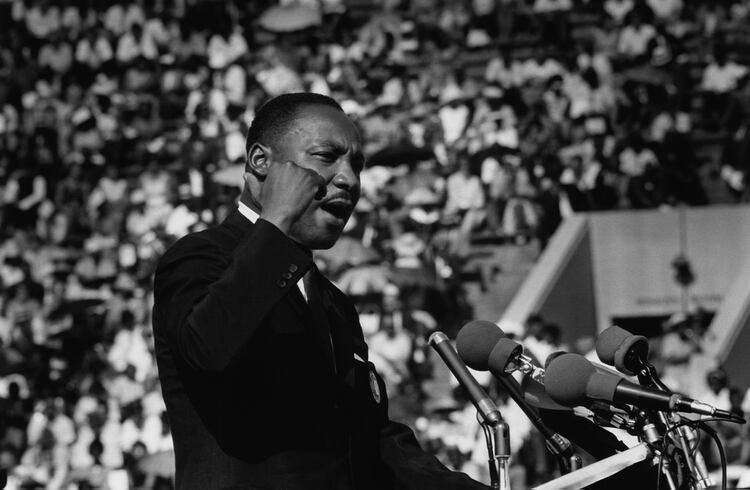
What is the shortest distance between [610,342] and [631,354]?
0.22ft

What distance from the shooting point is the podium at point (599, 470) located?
2639 millimetres

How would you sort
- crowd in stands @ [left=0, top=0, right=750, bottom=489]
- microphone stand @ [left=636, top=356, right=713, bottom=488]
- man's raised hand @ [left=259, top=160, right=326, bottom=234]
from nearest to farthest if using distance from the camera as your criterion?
1. microphone stand @ [left=636, top=356, right=713, bottom=488]
2. man's raised hand @ [left=259, top=160, right=326, bottom=234]
3. crowd in stands @ [left=0, top=0, right=750, bottom=489]

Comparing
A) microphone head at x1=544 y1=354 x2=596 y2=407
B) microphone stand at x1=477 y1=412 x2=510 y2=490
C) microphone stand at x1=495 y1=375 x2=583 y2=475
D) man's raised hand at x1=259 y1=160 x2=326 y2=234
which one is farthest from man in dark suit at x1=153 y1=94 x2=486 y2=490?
microphone head at x1=544 y1=354 x2=596 y2=407

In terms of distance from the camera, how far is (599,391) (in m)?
2.80

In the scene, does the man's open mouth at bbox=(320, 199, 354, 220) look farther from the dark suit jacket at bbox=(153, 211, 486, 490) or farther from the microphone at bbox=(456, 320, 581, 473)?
the microphone at bbox=(456, 320, 581, 473)

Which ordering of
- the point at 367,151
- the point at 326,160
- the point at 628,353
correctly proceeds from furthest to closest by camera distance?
the point at 367,151
the point at 326,160
the point at 628,353

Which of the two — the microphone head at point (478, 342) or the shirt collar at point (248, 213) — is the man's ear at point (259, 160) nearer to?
the shirt collar at point (248, 213)

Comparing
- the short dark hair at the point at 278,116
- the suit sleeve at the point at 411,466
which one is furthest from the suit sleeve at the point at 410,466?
the short dark hair at the point at 278,116

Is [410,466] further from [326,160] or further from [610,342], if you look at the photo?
[326,160]

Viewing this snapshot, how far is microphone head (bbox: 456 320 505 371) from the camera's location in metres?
3.15

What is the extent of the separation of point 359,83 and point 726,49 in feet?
13.6

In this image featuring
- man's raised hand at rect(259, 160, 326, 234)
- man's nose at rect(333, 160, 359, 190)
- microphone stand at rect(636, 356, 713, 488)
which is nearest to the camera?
microphone stand at rect(636, 356, 713, 488)

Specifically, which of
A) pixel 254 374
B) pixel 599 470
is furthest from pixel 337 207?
pixel 599 470

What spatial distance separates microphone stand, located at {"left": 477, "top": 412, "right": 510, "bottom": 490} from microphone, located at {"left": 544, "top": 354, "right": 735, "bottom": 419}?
0.11 meters
